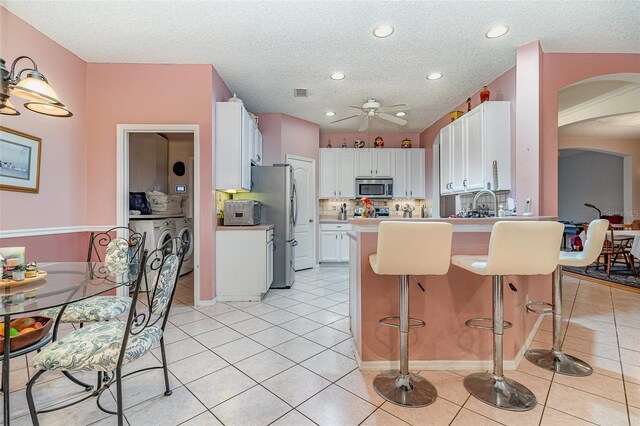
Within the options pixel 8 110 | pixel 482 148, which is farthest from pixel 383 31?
pixel 8 110

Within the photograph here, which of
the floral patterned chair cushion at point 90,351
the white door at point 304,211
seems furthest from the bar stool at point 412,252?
the white door at point 304,211

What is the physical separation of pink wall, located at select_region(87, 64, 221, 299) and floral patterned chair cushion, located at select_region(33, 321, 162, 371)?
1.90 metres

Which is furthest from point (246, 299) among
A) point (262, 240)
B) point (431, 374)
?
point (431, 374)

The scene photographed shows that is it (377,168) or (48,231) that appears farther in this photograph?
(377,168)

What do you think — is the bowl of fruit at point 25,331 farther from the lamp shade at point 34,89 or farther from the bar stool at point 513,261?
the bar stool at point 513,261

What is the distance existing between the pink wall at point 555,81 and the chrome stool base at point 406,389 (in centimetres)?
212

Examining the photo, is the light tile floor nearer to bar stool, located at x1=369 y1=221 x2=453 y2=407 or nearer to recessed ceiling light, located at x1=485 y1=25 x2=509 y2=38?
bar stool, located at x1=369 y1=221 x2=453 y2=407

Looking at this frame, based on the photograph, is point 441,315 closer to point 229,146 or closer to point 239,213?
point 239,213

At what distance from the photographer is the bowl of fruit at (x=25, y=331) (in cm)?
151

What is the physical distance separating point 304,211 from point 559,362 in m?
3.99

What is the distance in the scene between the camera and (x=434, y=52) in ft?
10.1

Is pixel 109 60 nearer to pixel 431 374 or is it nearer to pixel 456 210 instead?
pixel 431 374

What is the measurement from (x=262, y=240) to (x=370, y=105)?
2.36 m

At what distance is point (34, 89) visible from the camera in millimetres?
1633
